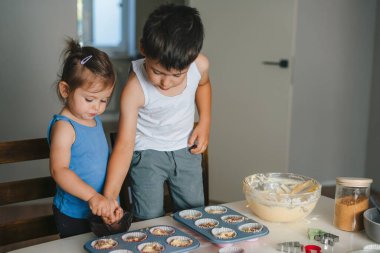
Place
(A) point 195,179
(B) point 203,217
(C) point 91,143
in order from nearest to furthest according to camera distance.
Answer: (B) point 203,217
(C) point 91,143
(A) point 195,179

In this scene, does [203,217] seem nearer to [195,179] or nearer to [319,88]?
[195,179]

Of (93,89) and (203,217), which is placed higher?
(93,89)

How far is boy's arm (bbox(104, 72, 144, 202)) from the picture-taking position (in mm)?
1432

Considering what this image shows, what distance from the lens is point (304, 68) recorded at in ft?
11.9

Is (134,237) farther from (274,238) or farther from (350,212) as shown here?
(350,212)

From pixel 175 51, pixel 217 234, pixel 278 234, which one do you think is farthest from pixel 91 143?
pixel 278 234

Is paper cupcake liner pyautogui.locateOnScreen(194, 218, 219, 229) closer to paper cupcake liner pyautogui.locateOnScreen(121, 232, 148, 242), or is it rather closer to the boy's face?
paper cupcake liner pyautogui.locateOnScreen(121, 232, 148, 242)

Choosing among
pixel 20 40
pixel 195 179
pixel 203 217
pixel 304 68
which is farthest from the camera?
pixel 304 68

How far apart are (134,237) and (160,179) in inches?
17.8

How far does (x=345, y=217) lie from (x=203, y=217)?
379mm

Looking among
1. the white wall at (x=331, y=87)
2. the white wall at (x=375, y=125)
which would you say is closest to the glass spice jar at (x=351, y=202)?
the white wall at (x=331, y=87)

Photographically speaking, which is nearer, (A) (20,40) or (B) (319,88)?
(A) (20,40)

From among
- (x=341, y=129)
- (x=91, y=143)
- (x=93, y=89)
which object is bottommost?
(x=341, y=129)

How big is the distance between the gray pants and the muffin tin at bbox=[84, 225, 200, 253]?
0.37 meters
